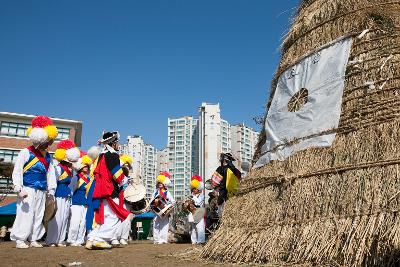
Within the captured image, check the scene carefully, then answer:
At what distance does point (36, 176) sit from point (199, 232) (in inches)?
191

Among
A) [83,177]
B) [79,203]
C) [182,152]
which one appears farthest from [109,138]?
[182,152]

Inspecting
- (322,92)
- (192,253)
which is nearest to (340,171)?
(322,92)

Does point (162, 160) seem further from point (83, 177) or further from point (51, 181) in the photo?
point (51, 181)

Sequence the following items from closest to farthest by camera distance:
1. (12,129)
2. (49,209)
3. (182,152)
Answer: (49,209)
(12,129)
(182,152)

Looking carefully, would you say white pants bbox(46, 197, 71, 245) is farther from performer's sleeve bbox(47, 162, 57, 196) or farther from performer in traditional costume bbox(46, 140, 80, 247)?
performer's sleeve bbox(47, 162, 57, 196)

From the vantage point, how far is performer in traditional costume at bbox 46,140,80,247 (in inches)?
378

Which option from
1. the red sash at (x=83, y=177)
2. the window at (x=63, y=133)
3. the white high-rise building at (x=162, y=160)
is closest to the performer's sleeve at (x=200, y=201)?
the red sash at (x=83, y=177)

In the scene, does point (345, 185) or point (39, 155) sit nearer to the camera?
point (345, 185)

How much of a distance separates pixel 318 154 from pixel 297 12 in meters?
3.62

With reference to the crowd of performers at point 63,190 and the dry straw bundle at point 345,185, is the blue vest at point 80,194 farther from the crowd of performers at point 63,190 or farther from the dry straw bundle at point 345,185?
the dry straw bundle at point 345,185

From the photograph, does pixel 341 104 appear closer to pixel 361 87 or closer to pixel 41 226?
pixel 361 87

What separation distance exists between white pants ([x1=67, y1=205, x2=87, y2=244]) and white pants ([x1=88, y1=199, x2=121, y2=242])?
2.82 metres

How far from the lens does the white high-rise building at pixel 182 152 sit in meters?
50.7

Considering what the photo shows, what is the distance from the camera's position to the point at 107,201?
299 inches
